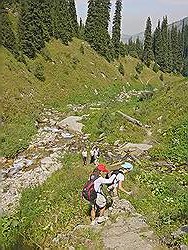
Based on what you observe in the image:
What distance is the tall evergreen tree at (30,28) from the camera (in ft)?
155

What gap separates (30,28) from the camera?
157 feet

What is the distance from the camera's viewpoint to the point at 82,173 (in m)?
18.4

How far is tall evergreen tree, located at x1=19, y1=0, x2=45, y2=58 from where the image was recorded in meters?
47.3

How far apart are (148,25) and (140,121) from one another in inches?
2825

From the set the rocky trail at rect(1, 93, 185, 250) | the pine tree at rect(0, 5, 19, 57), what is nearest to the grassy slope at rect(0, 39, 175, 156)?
the pine tree at rect(0, 5, 19, 57)

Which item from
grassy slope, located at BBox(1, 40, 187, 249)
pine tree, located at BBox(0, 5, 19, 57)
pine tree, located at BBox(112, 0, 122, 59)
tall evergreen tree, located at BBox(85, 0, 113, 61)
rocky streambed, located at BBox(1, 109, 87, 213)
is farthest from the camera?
pine tree, located at BBox(112, 0, 122, 59)

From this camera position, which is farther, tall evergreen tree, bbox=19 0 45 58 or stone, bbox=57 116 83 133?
tall evergreen tree, bbox=19 0 45 58

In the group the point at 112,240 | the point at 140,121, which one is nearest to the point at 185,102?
the point at 140,121

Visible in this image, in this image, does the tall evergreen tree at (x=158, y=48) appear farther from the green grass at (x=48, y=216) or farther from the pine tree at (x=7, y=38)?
the green grass at (x=48, y=216)

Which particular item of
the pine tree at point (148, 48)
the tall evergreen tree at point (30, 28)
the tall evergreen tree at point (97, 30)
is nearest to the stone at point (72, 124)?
the tall evergreen tree at point (30, 28)

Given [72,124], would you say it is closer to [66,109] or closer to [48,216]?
[66,109]

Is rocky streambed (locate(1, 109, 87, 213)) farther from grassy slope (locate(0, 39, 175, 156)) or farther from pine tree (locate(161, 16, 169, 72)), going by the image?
pine tree (locate(161, 16, 169, 72))

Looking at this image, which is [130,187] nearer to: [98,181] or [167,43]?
[98,181]

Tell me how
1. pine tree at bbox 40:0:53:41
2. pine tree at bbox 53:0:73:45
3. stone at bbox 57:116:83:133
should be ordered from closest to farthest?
stone at bbox 57:116:83:133 → pine tree at bbox 40:0:53:41 → pine tree at bbox 53:0:73:45
